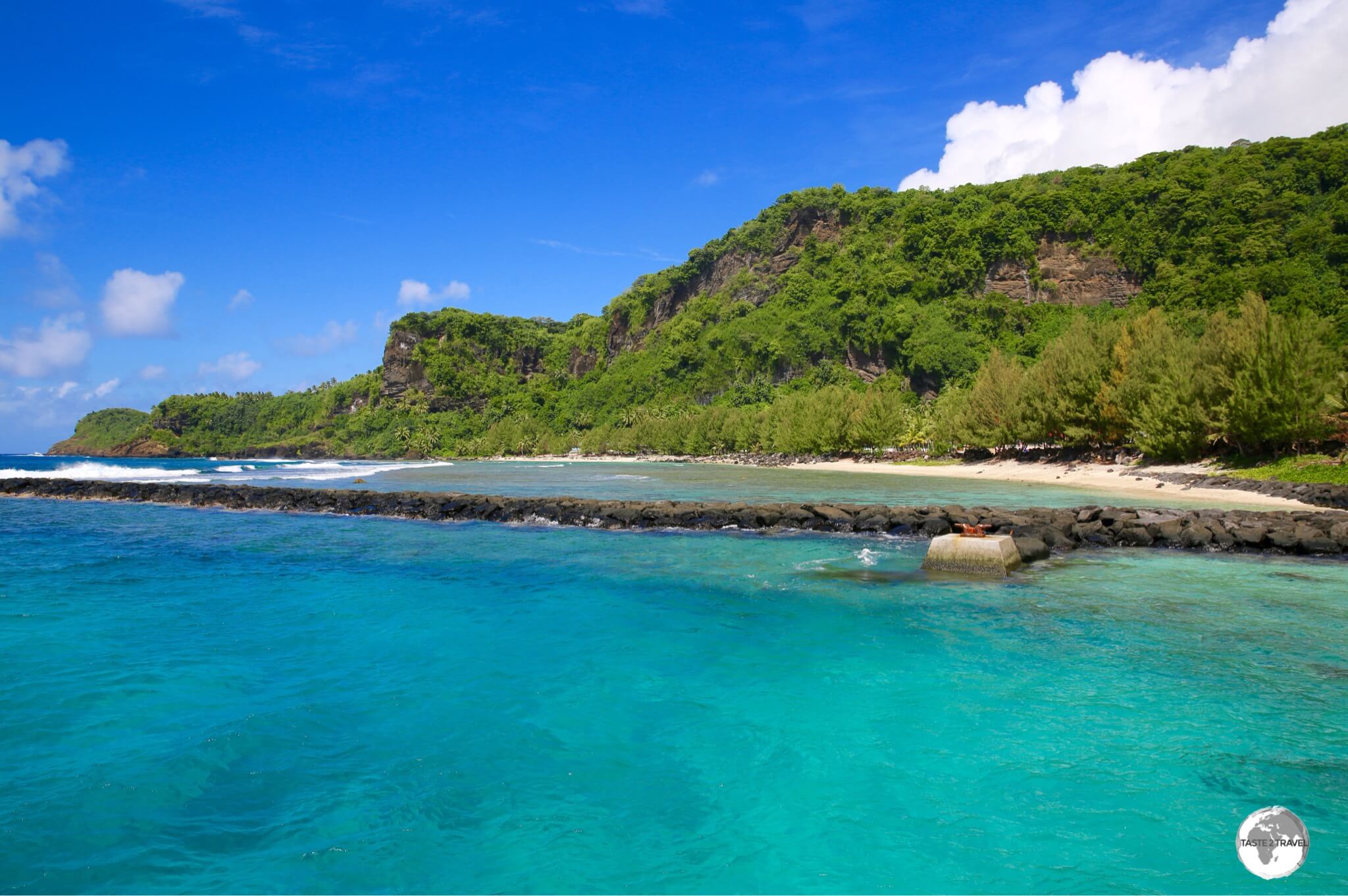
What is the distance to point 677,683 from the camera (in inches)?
370

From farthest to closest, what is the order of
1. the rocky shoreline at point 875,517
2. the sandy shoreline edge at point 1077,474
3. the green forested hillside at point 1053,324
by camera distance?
the green forested hillside at point 1053,324, the sandy shoreline edge at point 1077,474, the rocky shoreline at point 875,517

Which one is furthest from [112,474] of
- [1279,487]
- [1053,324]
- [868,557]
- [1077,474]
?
[1053,324]

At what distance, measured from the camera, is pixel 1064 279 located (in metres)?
142

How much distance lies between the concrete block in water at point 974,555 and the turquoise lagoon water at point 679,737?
1.12 metres

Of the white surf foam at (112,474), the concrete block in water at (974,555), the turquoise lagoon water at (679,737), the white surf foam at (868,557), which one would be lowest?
the turquoise lagoon water at (679,737)

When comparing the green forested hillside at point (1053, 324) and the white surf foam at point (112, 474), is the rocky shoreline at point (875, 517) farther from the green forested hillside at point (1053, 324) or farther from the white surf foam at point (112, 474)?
the white surf foam at point (112, 474)

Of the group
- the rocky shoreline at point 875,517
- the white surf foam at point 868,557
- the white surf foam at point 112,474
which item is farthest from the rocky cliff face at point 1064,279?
the white surf foam at point 112,474

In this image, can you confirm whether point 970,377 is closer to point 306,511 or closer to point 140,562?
point 306,511

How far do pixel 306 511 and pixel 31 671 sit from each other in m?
26.7

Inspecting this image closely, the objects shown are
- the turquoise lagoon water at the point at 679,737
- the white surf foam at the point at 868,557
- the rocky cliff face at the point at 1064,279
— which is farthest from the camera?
the rocky cliff face at the point at 1064,279

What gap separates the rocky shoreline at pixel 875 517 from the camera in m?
19.1

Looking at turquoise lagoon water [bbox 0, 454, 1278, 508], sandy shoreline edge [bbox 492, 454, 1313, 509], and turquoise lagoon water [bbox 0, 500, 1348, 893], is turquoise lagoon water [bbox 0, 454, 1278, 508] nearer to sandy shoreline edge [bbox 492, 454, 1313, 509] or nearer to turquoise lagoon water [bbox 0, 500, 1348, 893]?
sandy shoreline edge [bbox 492, 454, 1313, 509]

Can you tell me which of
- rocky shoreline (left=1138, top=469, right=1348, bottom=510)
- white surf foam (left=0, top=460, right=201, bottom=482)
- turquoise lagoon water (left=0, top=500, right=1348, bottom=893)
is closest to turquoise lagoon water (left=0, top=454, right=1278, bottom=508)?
white surf foam (left=0, top=460, right=201, bottom=482)

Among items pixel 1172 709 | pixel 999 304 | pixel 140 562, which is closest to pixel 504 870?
pixel 1172 709
